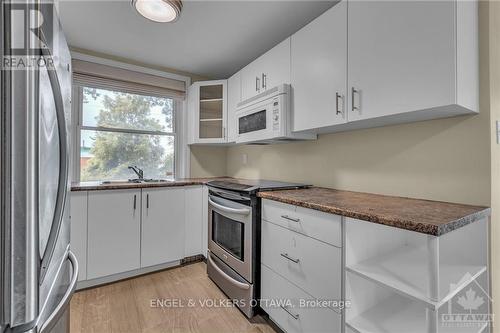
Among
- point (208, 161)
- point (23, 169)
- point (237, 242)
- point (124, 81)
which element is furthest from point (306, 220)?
point (124, 81)

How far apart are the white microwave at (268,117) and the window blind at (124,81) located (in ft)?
3.46

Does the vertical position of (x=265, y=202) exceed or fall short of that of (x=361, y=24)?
it falls short

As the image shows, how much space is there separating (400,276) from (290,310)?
0.70 meters

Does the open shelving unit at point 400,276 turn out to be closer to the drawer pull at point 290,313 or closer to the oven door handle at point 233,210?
the drawer pull at point 290,313

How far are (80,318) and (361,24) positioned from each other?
8.68 ft

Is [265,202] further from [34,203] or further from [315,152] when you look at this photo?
[34,203]

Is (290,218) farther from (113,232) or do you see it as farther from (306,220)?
(113,232)

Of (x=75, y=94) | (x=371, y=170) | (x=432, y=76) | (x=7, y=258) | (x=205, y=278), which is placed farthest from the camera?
(x=75, y=94)

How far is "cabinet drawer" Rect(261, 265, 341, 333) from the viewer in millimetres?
1231

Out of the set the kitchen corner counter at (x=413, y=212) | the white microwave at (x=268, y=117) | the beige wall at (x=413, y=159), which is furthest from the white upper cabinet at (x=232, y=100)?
the kitchen corner counter at (x=413, y=212)

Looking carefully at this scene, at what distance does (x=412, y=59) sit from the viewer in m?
1.14

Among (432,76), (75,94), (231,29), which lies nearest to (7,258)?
(432,76)

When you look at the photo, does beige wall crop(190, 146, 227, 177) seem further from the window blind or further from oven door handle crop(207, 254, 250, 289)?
oven door handle crop(207, 254, 250, 289)

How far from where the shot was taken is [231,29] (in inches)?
81.7
